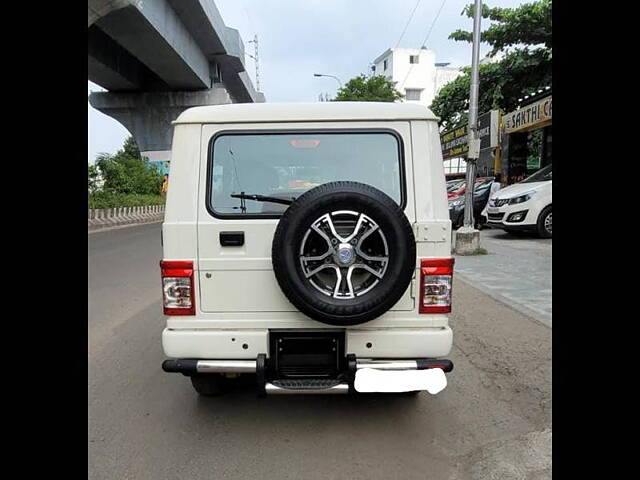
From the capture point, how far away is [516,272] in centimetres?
797

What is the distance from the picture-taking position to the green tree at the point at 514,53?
17.0m

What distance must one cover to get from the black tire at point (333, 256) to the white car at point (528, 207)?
9253 millimetres

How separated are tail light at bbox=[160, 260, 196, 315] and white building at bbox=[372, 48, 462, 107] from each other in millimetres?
55722

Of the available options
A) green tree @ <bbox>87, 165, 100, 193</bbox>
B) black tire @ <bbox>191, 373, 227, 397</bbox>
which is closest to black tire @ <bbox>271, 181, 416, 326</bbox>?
black tire @ <bbox>191, 373, 227, 397</bbox>

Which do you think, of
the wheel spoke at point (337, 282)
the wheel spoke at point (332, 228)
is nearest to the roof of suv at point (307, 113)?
the wheel spoke at point (332, 228)

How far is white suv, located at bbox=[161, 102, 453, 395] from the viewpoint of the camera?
2.70 metres

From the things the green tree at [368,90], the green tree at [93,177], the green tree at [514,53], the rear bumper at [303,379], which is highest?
the green tree at [368,90]

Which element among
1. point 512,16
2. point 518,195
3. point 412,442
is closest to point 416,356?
point 412,442

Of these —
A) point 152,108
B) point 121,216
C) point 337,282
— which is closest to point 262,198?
point 337,282

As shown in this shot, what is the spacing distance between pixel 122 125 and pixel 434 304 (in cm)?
3656

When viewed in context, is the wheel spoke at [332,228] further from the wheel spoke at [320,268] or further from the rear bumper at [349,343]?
the rear bumper at [349,343]

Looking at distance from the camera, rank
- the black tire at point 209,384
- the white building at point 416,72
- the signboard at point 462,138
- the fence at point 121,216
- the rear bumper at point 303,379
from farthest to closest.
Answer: the white building at point 416,72, the fence at point 121,216, the signboard at point 462,138, the black tire at point 209,384, the rear bumper at point 303,379

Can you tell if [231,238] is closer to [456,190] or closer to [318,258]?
[318,258]
